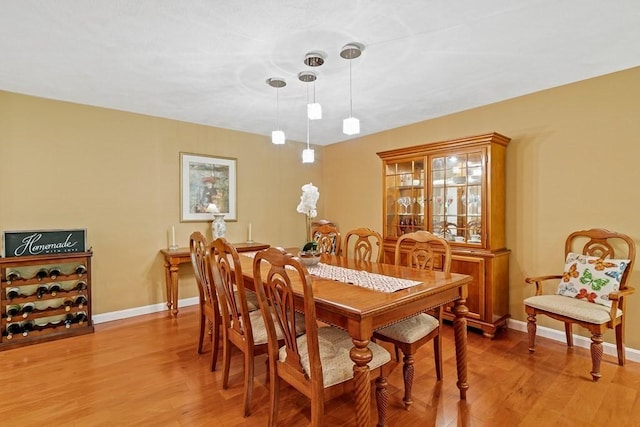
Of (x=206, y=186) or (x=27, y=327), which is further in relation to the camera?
(x=206, y=186)

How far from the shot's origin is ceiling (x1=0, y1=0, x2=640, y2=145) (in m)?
1.82

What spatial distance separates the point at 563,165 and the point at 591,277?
100 cm

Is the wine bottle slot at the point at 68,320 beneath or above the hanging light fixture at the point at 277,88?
beneath

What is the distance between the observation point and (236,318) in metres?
2.08

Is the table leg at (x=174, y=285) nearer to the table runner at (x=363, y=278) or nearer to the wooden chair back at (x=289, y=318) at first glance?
the table runner at (x=363, y=278)

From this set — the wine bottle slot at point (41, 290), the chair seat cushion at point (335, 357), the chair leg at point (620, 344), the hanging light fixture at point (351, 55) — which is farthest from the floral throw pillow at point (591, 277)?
the wine bottle slot at point (41, 290)

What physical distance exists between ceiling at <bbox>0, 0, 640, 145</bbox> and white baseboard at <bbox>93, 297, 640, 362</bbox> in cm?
224

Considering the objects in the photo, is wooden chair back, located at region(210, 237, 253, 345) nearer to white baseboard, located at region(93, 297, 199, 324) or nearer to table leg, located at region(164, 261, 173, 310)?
table leg, located at region(164, 261, 173, 310)

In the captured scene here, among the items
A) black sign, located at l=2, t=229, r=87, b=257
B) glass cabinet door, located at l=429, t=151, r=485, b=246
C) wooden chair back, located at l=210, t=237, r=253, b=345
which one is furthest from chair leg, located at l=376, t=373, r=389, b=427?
black sign, located at l=2, t=229, r=87, b=257

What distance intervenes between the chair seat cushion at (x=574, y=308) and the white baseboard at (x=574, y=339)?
0.45 meters

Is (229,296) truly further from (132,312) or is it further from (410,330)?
(132,312)

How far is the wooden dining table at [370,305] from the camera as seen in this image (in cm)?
143

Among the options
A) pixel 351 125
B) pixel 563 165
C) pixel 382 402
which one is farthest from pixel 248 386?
pixel 563 165

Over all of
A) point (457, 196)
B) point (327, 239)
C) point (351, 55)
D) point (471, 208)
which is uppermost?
point (351, 55)
